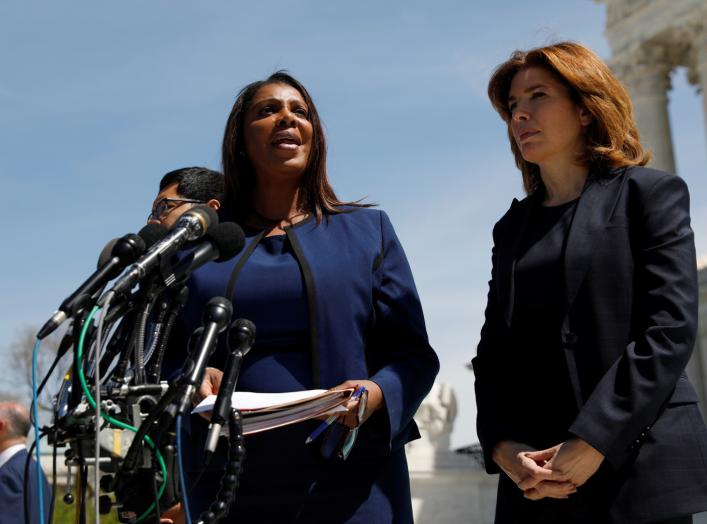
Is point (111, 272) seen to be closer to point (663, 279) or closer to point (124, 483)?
point (124, 483)

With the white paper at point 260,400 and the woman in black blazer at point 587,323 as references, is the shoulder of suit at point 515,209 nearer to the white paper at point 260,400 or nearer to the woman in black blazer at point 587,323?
the woman in black blazer at point 587,323

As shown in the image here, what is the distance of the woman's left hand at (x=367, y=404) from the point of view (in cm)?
383

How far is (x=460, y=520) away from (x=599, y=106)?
56.7ft

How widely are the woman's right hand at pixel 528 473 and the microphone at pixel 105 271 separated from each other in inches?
55.3

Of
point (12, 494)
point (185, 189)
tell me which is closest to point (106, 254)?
point (185, 189)

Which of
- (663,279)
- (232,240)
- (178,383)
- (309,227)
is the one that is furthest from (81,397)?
(663,279)

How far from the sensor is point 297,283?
423 cm

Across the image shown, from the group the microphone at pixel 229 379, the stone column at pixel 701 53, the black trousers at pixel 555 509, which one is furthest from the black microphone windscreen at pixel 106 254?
the stone column at pixel 701 53

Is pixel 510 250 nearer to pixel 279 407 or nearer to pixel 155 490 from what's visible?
pixel 279 407

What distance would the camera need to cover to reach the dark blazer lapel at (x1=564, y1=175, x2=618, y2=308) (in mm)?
3902

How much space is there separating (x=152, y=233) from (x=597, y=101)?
1730 mm

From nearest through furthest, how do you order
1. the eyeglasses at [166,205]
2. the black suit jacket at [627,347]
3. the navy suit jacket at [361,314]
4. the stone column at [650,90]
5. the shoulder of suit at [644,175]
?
the black suit jacket at [627,347] < the shoulder of suit at [644,175] < the navy suit jacket at [361,314] < the eyeglasses at [166,205] < the stone column at [650,90]

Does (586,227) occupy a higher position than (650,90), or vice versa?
(586,227)

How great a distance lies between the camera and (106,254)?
336 cm
